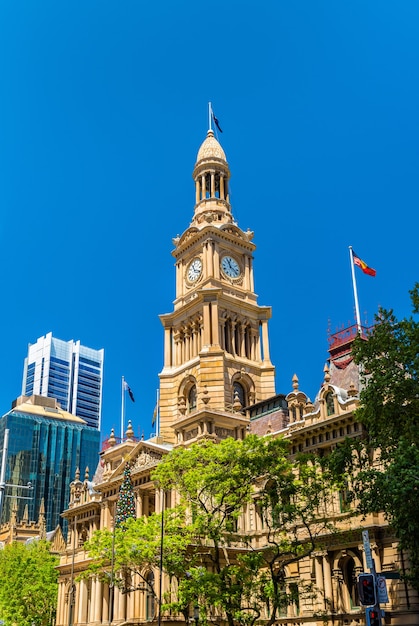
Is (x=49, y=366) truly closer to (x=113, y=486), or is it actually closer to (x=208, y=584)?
(x=113, y=486)

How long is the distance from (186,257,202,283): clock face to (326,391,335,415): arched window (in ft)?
90.6

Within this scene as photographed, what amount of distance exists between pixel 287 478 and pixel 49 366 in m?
159

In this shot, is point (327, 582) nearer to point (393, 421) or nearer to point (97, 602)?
point (393, 421)

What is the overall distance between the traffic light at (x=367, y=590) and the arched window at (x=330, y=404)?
22.5m

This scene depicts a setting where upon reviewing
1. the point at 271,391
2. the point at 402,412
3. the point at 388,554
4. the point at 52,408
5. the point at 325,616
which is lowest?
the point at 325,616

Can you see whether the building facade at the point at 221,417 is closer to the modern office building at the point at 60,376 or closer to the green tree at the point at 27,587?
the green tree at the point at 27,587

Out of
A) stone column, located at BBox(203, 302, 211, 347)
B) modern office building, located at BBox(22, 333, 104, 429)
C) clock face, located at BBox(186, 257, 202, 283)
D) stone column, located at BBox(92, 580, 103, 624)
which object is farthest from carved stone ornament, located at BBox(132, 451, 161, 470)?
modern office building, located at BBox(22, 333, 104, 429)

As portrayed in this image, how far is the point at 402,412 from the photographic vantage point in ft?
108

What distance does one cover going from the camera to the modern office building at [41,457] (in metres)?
130

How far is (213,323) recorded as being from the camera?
6575 cm

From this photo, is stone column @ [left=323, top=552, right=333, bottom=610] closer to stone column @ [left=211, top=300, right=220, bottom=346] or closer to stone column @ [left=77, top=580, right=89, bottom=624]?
stone column @ [left=211, top=300, right=220, bottom=346]

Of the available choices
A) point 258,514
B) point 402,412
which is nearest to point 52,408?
point 258,514

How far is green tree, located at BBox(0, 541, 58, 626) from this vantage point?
6600cm

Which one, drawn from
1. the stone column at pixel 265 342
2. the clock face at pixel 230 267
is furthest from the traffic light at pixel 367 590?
the clock face at pixel 230 267
